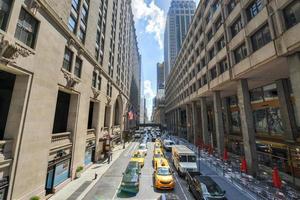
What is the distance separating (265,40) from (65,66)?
72.7 ft

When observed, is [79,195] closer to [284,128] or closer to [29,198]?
[29,198]

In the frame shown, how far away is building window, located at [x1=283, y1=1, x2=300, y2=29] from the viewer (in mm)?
12712

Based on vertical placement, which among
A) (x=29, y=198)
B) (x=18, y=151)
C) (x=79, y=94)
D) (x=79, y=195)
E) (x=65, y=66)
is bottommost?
(x=79, y=195)

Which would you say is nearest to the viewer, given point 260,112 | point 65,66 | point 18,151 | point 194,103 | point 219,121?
point 18,151

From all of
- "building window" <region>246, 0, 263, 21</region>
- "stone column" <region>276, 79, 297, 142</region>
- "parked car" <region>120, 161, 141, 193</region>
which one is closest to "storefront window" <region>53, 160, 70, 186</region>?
"parked car" <region>120, 161, 141, 193</region>

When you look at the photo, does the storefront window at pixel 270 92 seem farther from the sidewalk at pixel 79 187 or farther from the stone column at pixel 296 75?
the sidewalk at pixel 79 187

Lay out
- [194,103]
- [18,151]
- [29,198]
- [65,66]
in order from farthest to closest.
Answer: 1. [194,103]
2. [65,66]
3. [29,198]
4. [18,151]

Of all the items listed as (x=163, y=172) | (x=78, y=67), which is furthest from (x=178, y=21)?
(x=163, y=172)

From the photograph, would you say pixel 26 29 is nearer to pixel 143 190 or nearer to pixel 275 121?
pixel 143 190

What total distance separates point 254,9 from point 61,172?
28729 mm

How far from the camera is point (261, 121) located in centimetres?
2495

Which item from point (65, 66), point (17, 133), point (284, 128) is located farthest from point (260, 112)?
point (17, 133)

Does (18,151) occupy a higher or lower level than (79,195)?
higher

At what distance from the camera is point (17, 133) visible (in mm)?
10273
